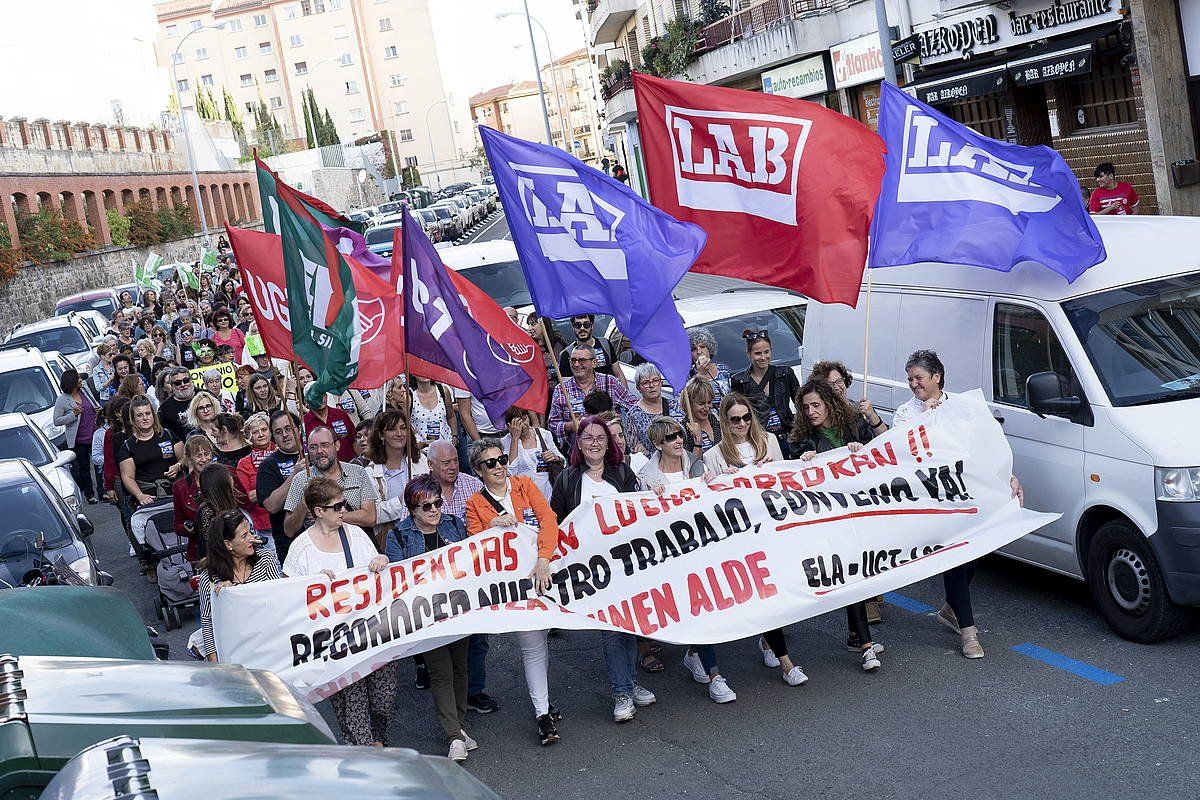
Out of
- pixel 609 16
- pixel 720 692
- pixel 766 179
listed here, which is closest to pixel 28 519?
pixel 720 692

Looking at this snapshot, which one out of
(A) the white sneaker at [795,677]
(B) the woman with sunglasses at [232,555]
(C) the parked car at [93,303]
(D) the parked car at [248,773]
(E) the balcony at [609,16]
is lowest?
(A) the white sneaker at [795,677]

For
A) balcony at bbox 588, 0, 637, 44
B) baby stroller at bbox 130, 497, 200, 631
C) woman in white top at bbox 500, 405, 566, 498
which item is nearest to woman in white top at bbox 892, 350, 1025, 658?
woman in white top at bbox 500, 405, 566, 498

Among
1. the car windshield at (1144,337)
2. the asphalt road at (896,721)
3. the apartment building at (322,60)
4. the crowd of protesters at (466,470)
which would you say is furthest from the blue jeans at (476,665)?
the apartment building at (322,60)

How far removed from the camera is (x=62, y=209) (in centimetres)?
4634

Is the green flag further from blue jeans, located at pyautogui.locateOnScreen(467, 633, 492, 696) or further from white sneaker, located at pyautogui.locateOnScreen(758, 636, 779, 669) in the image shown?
white sneaker, located at pyautogui.locateOnScreen(758, 636, 779, 669)

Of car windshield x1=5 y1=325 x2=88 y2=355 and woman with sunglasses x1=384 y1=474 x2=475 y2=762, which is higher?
car windshield x1=5 y1=325 x2=88 y2=355

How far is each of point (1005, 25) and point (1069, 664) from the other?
17330 mm

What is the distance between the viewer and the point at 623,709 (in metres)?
7.45

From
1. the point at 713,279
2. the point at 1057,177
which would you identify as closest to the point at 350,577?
the point at 1057,177

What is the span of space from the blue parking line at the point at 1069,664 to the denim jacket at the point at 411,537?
3.24m

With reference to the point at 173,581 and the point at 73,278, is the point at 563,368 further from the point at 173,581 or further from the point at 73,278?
the point at 73,278

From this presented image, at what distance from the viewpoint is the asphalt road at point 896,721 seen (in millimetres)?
6121

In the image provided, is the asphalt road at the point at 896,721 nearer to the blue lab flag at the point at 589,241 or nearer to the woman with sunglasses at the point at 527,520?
the woman with sunglasses at the point at 527,520

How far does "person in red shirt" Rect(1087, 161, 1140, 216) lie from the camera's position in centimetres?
1602
